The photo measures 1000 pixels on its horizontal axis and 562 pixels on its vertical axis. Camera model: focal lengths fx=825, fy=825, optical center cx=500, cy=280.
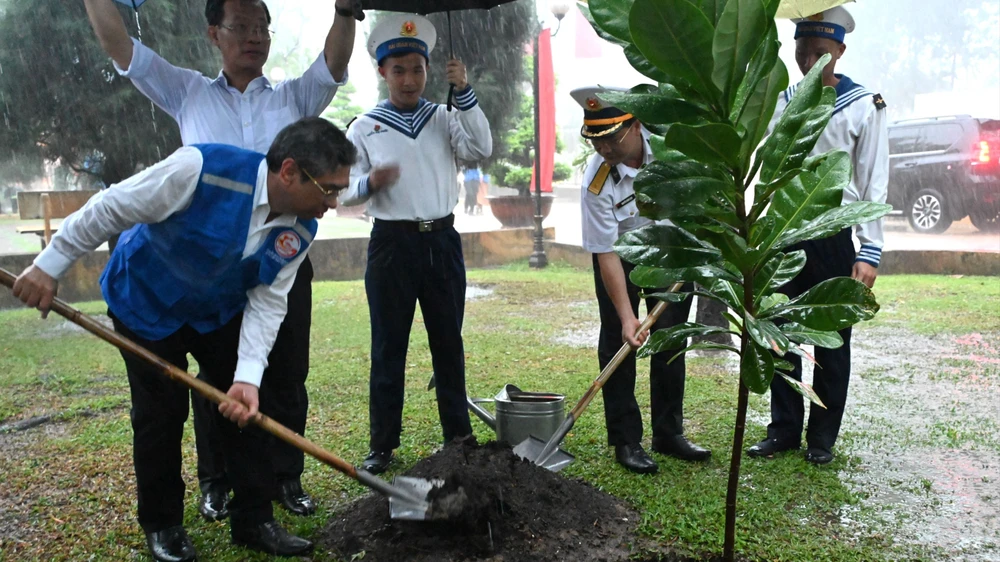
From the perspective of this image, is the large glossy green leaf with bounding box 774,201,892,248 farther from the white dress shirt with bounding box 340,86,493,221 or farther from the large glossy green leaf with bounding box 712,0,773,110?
Result: the white dress shirt with bounding box 340,86,493,221

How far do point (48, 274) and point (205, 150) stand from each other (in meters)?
0.67

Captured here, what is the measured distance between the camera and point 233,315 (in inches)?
127

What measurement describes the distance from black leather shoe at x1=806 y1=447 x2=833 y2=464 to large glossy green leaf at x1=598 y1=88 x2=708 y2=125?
8.86ft

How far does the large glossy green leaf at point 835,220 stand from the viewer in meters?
2.24

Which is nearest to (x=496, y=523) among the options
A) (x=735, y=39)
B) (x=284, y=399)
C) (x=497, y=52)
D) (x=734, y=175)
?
(x=284, y=399)

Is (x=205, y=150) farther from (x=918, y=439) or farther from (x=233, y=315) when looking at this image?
(x=918, y=439)

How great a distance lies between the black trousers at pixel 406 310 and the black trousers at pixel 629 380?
0.76 meters

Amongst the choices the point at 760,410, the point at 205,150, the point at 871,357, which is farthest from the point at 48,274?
the point at 871,357

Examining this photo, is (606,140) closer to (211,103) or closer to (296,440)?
(211,103)

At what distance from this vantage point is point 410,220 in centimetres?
420

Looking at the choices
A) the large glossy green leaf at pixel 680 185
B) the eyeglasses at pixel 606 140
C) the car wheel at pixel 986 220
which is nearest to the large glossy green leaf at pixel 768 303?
the large glossy green leaf at pixel 680 185

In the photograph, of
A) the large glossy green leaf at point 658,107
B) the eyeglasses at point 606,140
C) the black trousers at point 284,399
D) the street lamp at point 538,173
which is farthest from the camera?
the street lamp at point 538,173

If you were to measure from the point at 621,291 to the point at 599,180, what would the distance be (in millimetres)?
564

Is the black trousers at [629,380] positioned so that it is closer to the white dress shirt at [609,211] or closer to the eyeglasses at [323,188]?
the white dress shirt at [609,211]
